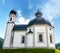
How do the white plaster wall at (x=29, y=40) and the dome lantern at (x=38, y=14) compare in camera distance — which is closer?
the white plaster wall at (x=29, y=40)

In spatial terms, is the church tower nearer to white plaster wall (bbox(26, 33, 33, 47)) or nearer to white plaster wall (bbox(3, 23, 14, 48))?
white plaster wall (bbox(3, 23, 14, 48))

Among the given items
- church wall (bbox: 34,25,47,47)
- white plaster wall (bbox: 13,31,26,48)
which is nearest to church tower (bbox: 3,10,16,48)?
white plaster wall (bbox: 13,31,26,48)

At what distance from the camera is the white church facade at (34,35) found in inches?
1256

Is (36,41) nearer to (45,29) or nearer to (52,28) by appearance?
(45,29)

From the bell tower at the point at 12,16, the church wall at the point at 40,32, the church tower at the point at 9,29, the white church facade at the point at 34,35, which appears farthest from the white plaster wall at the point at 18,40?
the church wall at the point at 40,32

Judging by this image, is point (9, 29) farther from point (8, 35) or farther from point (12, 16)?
point (12, 16)

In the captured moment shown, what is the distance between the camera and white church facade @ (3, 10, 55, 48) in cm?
3189

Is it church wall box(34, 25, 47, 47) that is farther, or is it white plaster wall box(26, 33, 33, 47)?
white plaster wall box(26, 33, 33, 47)

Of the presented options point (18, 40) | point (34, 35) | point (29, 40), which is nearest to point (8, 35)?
point (18, 40)

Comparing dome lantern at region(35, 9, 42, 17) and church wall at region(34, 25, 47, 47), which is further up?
dome lantern at region(35, 9, 42, 17)

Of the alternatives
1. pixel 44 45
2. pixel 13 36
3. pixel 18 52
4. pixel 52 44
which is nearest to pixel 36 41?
pixel 44 45

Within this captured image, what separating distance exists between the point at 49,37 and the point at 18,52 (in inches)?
406

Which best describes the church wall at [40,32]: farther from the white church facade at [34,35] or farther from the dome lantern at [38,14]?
the dome lantern at [38,14]

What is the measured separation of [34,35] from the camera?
Answer: 1286 inches
